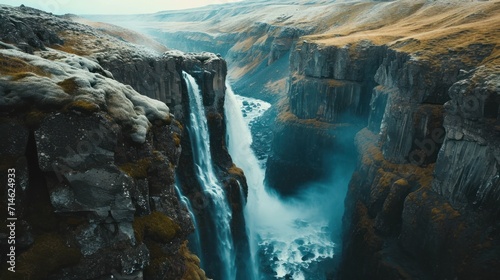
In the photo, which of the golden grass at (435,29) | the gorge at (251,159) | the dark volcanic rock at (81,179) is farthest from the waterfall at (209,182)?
→ the golden grass at (435,29)

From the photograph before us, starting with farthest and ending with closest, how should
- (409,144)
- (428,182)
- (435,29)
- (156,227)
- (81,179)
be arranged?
1. (435,29)
2. (409,144)
3. (428,182)
4. (156,227)
5. (81,179)

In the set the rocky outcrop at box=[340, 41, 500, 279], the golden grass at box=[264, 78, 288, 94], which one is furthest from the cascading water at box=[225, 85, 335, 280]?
the golden grass at box=[264, 78, 288, 94]

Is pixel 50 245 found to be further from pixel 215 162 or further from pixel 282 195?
pixel 282 195

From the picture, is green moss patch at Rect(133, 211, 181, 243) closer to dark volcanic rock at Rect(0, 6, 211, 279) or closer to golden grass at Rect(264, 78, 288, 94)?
dark volcanic rock at Rect(0, 6, 211, 279)

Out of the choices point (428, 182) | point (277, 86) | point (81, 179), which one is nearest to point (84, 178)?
point (81, 179)

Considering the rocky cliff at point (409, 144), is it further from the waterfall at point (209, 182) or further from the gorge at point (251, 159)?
the waterfall at point (209, 182)

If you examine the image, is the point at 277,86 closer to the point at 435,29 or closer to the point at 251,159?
the point at 251,159
